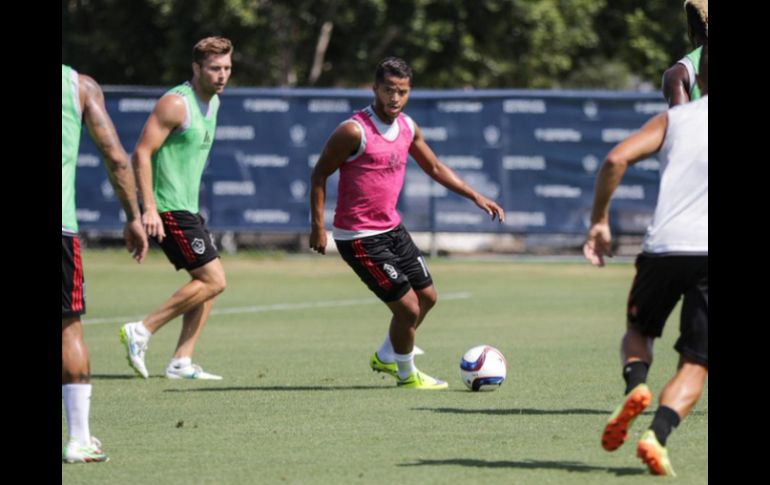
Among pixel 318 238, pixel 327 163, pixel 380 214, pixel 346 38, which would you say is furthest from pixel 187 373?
pixel 346 38

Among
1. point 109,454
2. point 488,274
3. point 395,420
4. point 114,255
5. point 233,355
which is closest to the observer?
point 109,454

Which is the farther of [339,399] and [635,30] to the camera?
[635,30]

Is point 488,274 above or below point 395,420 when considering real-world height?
below

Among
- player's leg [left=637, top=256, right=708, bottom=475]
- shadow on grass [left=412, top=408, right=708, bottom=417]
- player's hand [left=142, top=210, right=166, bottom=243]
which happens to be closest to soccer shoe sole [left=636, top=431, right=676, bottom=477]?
player's leg [left=637, top=256, right=708, bottom=475]

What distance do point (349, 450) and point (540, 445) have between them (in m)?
1.01

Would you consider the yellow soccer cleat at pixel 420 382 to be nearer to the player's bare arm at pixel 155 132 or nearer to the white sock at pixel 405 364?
the white sock at pixel 405 364

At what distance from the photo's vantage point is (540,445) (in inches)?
320

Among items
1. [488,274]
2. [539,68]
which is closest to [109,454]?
[488,274]

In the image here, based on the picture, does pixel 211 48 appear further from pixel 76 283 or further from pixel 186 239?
pixel 76 283

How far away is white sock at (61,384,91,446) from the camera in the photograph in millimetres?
7539

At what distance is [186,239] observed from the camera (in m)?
11.8

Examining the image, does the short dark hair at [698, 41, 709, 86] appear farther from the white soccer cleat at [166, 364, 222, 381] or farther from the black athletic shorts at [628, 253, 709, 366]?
the white soccer cleat at [166, 364, 222, 381]

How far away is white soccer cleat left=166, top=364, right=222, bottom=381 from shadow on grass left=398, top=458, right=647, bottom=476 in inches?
171

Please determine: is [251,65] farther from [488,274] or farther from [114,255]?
[488,274]
